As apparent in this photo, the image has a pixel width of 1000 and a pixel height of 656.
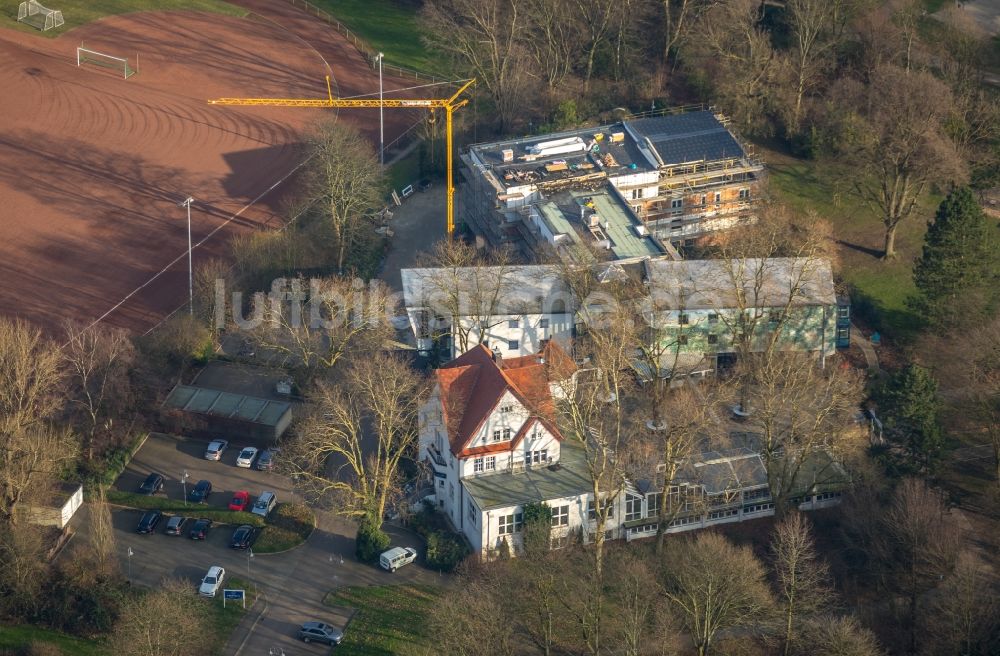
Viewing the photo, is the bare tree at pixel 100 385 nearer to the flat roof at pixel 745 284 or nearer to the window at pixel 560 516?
the window at pixel 560 516

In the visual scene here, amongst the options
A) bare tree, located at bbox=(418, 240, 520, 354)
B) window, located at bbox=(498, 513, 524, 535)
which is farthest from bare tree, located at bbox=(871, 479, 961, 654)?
bare tree, located at bbox=(418, 240, 520, 354)

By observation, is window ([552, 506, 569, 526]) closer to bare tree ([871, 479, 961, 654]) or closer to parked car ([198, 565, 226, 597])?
bare tree ([871, 479, 961, 654])

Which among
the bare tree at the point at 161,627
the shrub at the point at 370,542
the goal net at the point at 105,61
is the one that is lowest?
the shrub at the point at 370,542

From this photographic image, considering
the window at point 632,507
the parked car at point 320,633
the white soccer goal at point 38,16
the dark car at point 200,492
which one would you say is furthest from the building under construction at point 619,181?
the white soccer goal at point 38,16

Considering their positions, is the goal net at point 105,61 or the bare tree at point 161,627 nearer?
the bare tree at point 161,627

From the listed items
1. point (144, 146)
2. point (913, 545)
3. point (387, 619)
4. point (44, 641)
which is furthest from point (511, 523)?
point (144, 146)

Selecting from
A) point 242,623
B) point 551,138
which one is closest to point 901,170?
point 551,138

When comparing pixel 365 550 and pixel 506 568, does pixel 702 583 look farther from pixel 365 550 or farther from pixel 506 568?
pixel 365 550
